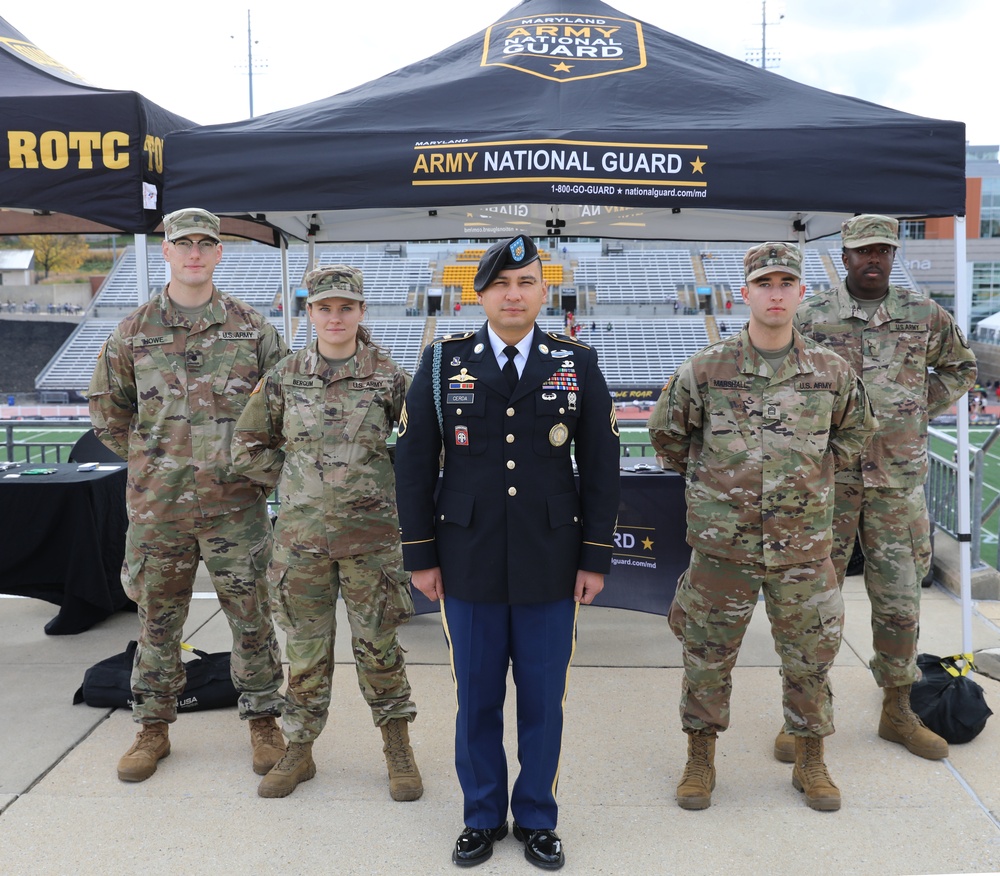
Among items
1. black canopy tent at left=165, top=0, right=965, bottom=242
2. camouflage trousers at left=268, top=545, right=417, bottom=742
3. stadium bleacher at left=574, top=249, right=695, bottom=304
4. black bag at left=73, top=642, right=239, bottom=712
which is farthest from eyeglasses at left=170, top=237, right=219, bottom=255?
stadium bleacher at left=574, top=249, right=695, bottom=304

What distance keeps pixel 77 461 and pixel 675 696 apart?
4.28 meters

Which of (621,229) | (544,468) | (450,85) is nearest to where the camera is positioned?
(544,468)

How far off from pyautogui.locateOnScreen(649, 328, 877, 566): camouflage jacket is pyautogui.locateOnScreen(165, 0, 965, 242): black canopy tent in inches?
34.8

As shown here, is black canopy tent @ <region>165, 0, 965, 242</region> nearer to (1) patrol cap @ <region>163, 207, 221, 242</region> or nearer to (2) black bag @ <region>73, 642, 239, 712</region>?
(1) patrol cap @ <region>163, 207, 221, 242</region>

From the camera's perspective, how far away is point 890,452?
340 centimetres

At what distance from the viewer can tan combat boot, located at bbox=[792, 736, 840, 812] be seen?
2998 mm

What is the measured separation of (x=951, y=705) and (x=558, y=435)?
2.08m

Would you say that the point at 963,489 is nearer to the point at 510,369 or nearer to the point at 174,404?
the point at 510,369

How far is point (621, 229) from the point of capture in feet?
19.4

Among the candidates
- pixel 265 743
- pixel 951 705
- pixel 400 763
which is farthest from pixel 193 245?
pixel 951 705

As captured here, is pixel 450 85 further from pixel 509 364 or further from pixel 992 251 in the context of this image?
pixel 992 251

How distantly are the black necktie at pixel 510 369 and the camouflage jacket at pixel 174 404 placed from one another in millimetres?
1182

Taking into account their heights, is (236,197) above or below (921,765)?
above

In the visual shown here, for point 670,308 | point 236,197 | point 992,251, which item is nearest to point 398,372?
point 236,197
